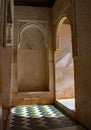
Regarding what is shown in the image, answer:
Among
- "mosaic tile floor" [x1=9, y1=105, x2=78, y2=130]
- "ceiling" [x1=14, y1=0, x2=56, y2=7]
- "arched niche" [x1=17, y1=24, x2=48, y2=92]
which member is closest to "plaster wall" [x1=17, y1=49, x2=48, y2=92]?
"arched niche" [x1=17, y1=24, x2=48, y2=92]

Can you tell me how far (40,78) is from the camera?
6.17m

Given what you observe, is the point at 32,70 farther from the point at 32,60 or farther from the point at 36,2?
the point at 36,2

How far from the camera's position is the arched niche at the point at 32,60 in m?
6.05

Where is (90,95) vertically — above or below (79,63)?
below

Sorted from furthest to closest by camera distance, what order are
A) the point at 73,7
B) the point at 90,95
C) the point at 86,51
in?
the point at 73,7, the point at 86,51, the point at 90,95

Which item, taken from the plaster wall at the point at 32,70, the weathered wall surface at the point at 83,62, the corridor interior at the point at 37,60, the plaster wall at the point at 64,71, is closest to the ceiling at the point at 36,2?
the corridor interior at the point at 37,60

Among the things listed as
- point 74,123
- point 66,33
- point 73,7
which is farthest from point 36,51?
point 74,123

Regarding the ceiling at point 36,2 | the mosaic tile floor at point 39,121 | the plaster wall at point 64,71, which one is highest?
the ceiling at point 36,2

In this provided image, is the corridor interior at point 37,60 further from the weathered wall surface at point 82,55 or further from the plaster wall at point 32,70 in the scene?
the weathered wall surface at point 82,55

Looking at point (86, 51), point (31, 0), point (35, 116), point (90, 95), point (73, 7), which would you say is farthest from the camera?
point (31, 0)

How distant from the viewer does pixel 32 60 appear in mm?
6227

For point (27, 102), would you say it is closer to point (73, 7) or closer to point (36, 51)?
point (36, 51)

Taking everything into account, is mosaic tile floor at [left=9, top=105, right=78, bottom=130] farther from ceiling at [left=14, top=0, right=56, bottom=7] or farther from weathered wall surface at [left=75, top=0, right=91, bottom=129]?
ceiling at [left=14, top=0, right=56, bottom=7]

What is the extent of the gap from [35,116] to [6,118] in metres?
0.70
